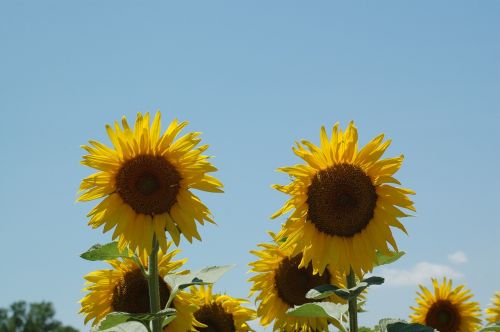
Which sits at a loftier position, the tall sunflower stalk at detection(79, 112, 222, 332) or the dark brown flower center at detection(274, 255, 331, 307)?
the tall sunflower stalk at detection(79, 112, 222, 332)

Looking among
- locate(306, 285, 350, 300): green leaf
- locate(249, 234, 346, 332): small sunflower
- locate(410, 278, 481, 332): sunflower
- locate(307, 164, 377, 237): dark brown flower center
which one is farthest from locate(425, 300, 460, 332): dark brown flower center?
locate(306, 285, 350, 300): green leaf

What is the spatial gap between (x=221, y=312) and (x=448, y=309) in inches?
180

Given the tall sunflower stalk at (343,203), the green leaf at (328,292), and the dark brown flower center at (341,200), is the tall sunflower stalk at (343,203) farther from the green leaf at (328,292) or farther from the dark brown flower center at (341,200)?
the green leaf at (328,292)

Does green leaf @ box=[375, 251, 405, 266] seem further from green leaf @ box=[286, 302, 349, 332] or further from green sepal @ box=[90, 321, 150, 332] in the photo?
green sepal @ box=[90, 321, 150, 332]

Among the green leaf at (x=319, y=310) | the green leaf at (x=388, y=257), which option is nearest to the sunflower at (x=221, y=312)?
the green leaf at (x=388, y=257)

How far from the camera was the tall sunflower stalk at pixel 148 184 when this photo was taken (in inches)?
265

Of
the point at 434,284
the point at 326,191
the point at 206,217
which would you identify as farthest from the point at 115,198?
the point at 434,284

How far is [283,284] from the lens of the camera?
860cm

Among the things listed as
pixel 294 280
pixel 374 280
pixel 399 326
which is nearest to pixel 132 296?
pixel 294 280

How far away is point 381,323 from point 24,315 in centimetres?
10771

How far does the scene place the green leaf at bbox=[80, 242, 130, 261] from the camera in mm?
6442

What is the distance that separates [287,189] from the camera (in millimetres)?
6488

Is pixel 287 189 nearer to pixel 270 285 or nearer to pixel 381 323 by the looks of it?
pixel 381 323

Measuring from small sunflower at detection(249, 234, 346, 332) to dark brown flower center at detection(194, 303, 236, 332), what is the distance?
1.38ft
